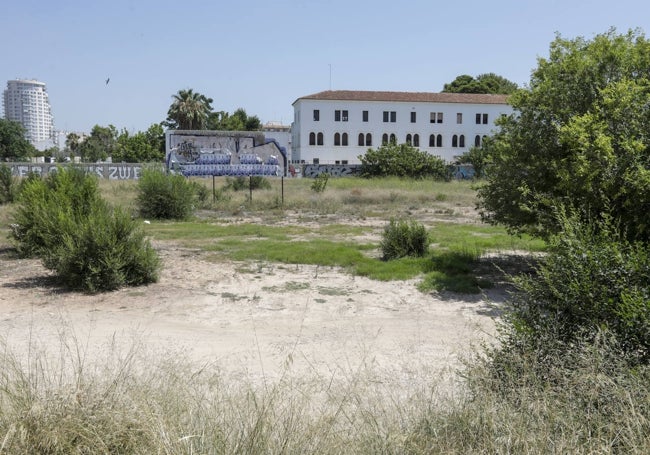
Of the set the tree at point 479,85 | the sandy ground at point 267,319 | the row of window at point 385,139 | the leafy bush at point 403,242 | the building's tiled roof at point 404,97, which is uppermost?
the tree at point 479,85

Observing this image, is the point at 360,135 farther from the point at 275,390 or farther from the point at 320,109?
the point at 275,390

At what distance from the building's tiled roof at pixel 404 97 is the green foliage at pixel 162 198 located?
5484cm

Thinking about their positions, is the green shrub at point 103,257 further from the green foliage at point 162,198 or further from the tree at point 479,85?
the tree at point 479,85

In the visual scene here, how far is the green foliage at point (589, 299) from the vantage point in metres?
4.46

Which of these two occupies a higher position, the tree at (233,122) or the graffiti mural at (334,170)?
the tree at (233,122)

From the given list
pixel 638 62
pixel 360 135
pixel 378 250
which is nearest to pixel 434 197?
pixel 378 250

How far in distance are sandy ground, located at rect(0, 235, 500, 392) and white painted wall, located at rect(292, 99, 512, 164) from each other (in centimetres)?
6715

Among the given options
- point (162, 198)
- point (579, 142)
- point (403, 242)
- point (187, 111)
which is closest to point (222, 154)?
point (162, 198)

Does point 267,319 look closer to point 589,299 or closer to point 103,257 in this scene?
point 103,257

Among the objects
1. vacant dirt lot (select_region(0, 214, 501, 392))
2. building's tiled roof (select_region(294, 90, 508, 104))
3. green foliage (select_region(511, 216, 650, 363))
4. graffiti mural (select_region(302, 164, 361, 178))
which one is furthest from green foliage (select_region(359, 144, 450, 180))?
green foliage (select_region(511, 216, 650, 363))

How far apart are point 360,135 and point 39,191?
67.0m

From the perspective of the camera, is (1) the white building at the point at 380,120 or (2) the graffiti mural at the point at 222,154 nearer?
(2) the graffiti mural at the point at 222,154

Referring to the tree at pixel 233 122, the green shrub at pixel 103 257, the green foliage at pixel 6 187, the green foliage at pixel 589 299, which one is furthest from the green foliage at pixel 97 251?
the tree at pixel 233 122

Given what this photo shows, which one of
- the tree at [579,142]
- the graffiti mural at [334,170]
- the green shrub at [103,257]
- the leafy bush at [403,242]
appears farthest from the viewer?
the graffiti mural at [334,170]
